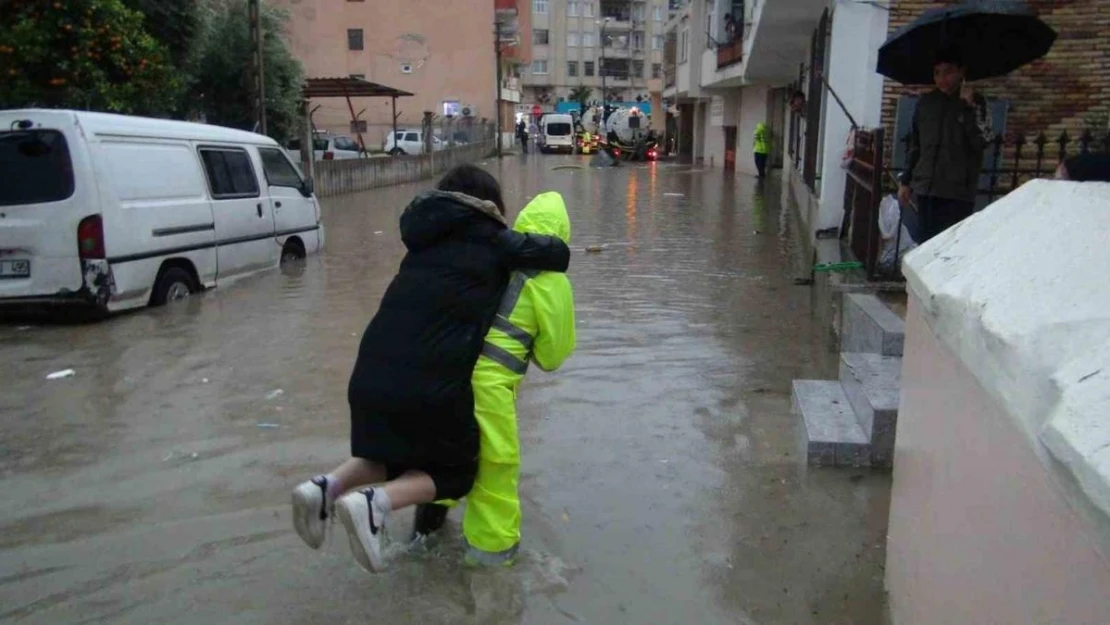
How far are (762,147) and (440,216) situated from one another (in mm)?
24124

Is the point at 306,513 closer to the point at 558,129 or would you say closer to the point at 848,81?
the point at 848,81

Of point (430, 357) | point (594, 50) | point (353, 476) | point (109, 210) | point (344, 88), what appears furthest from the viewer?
point (594, 50)

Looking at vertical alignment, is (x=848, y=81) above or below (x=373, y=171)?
above

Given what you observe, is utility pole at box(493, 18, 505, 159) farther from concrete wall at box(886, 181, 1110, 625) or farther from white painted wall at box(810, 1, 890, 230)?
concrete wall at box(886, 181, 1110, 625)

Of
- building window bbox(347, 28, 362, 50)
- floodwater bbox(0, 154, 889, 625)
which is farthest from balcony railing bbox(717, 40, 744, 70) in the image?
building window bbox(347, 28, 362, 50)

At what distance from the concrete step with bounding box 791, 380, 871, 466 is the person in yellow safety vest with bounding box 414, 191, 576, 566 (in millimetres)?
1615

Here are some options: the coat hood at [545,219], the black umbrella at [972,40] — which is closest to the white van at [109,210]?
the coat hood at [545,219]

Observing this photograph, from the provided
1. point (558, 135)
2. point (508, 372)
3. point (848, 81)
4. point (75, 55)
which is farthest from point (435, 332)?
point (558, 135)

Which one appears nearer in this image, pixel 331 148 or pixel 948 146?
pixel 948 146

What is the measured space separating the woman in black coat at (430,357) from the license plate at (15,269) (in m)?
5.53

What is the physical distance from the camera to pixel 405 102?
47.4 meters

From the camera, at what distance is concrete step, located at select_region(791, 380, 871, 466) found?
14.6ft

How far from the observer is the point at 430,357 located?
3.26 metres

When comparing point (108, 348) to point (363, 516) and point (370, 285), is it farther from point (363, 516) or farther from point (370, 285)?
point (363, 516)
